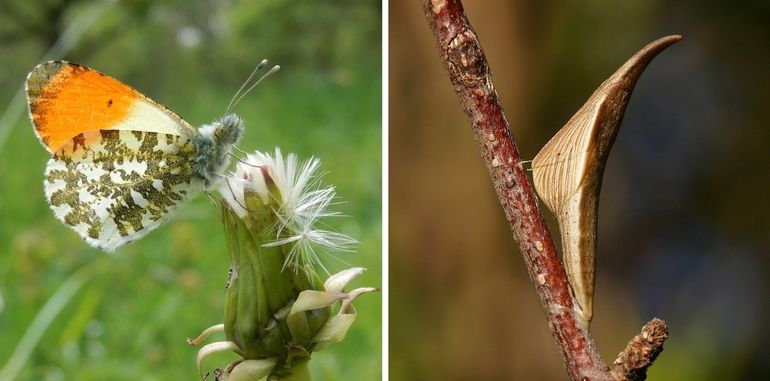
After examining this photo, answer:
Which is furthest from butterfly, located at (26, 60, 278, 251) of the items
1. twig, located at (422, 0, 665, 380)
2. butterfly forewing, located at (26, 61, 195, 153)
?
twig, located at (422, 0, 665, 380)

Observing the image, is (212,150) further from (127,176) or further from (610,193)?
(610,193)

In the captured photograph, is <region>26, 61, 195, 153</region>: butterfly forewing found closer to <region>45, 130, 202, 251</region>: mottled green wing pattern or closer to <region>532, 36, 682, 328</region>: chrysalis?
<region>45, 130, 202, 251</region>: mottled green wing pattern

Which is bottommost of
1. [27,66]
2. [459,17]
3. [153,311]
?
[153,311]

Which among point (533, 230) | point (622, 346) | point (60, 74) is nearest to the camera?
point (533, 230)

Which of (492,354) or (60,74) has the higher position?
(60,74)

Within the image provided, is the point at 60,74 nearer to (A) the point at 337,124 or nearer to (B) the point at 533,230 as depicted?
(B) the point at 533,230

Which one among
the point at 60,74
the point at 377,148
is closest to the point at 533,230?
the point at 60,74

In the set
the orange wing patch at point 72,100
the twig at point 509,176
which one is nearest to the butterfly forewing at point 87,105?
the orange wing patch at point 72,100
